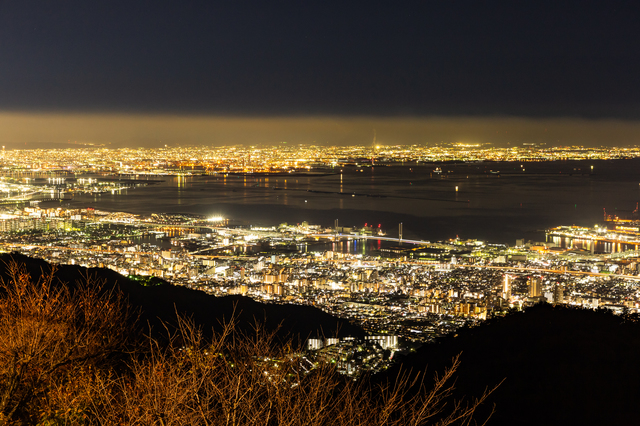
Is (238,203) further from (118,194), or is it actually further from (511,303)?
(511,303)

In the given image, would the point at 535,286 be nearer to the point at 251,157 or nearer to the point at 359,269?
the point at 359,269

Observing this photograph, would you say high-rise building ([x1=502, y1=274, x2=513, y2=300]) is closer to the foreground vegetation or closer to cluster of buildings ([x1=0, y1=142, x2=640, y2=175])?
the foreground vegetation

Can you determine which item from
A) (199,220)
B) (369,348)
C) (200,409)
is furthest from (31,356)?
(199,220)

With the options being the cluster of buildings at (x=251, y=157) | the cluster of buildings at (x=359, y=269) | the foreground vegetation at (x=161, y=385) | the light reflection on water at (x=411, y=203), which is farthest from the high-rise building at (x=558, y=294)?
Answer: the cluster of buildings at (x=251, y=157)

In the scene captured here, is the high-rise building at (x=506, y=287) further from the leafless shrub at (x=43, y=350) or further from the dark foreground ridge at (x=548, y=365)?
the leafless shrub at (x=43, y=350)

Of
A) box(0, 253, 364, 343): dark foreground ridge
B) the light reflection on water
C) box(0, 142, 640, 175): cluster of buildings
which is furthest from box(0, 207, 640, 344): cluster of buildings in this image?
box(0, 142, 640, 175): cluster of buildings
